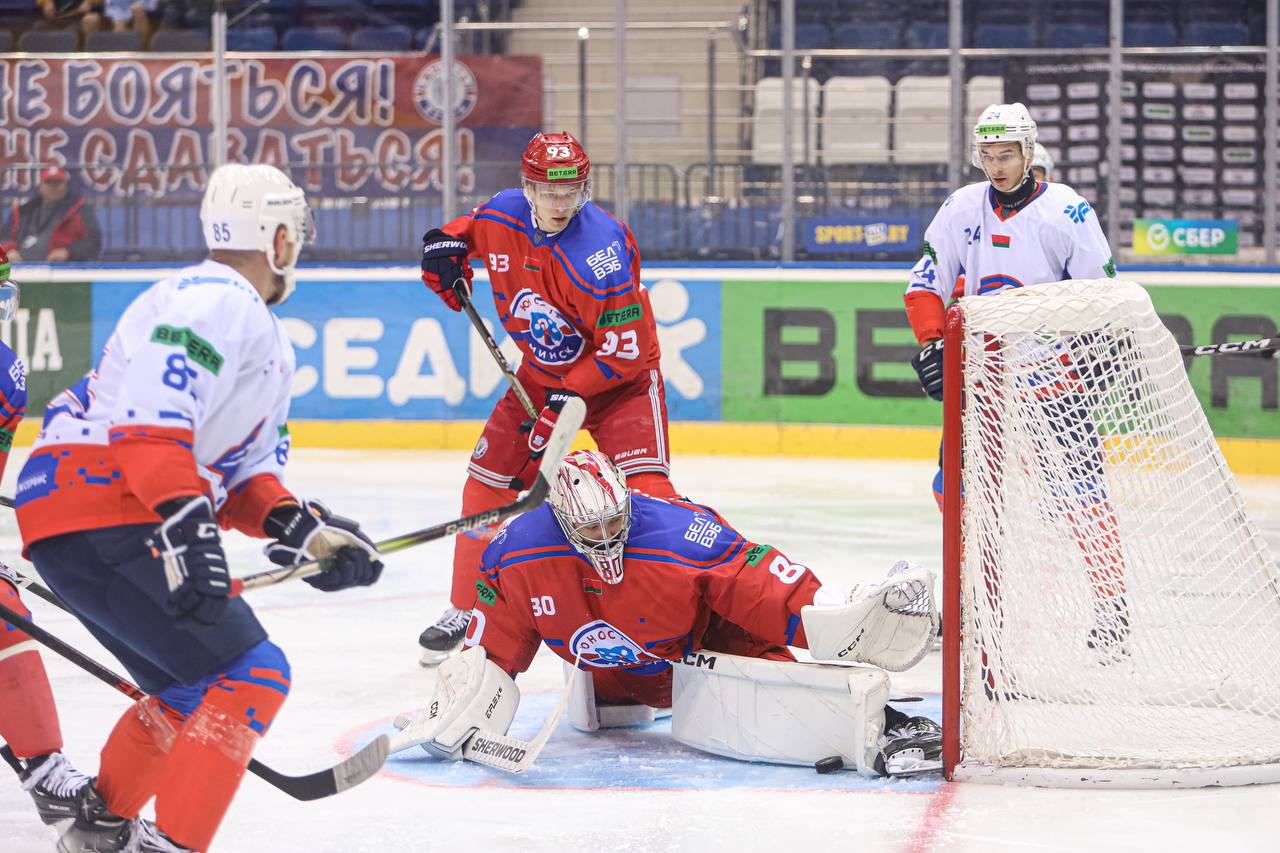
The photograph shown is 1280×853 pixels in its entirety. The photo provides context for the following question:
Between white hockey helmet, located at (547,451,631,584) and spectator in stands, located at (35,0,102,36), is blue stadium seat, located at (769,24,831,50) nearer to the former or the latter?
spectator in stands, located at (35,0,102,36)

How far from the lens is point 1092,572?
11.9 ft

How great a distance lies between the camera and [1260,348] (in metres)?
4.70

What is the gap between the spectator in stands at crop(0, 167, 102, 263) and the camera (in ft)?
28.1

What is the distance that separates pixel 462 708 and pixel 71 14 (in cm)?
738

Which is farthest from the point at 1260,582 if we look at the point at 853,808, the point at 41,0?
the point at 41,0

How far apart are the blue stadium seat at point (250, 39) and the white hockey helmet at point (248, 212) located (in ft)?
20.1

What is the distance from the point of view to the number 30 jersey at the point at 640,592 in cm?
347

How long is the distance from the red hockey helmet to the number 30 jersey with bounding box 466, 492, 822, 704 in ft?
3.09

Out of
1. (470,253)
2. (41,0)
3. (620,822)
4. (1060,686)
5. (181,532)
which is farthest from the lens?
(41,0)

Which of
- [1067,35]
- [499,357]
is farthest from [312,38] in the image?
[499,357]

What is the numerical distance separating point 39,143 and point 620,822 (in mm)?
6431

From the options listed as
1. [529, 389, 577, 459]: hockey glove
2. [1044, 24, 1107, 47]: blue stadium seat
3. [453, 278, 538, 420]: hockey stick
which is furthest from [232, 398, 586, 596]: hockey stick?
[1044, 24, 1107, 47]: blue stadium seat

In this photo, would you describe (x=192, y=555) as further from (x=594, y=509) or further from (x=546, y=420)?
(x=546, y=420)

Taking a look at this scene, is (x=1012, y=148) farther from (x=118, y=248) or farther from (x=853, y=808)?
(x=118, y=248)
